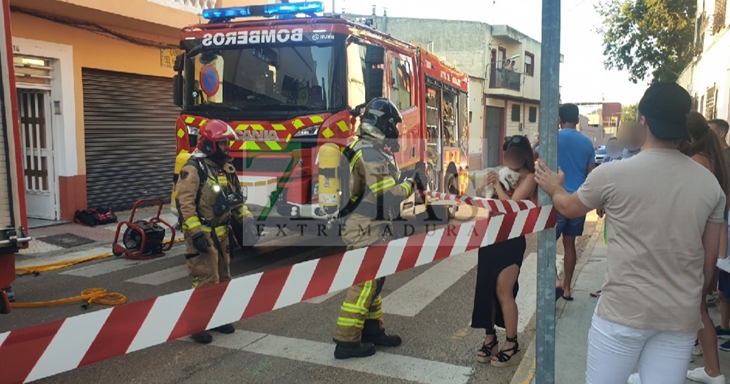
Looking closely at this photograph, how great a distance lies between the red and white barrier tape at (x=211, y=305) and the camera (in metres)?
2.10

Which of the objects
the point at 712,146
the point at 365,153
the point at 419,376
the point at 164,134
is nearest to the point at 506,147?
the point at 365,153

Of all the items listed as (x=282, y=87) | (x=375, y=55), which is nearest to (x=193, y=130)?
(x=282, y=87)

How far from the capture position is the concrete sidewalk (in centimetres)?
402

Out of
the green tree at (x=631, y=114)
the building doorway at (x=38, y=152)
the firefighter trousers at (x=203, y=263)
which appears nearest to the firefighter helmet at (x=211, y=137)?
the firefighter trousers at (x=203, y=263)

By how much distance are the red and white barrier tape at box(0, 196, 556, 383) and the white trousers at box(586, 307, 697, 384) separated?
652 mm

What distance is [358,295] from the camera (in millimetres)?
4219

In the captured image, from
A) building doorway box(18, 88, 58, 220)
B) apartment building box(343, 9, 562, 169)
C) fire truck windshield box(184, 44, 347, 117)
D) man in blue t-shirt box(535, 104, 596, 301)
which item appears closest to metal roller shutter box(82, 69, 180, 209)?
building doorway box(18, 88, 58, 220)

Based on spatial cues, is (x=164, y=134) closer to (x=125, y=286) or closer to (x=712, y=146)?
(x=125, y=286)

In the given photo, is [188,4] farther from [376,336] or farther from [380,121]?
[376,336]

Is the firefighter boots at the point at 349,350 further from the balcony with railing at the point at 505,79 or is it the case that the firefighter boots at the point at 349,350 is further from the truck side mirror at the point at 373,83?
the balcony with railing at the point at 505,79

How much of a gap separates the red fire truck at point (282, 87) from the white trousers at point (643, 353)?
4.44m

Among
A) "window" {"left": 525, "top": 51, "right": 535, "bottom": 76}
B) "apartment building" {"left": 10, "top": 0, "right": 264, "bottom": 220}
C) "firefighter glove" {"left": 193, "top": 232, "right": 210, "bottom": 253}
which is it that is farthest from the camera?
"window" {"left": 525, "top": 51, "right": 535, "bottom": 76}

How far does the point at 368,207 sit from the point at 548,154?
180cm

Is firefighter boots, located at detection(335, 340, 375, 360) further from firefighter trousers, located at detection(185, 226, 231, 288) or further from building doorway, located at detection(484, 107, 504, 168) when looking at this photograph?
building doorway, located at detection(484, 107, 504, 168)
